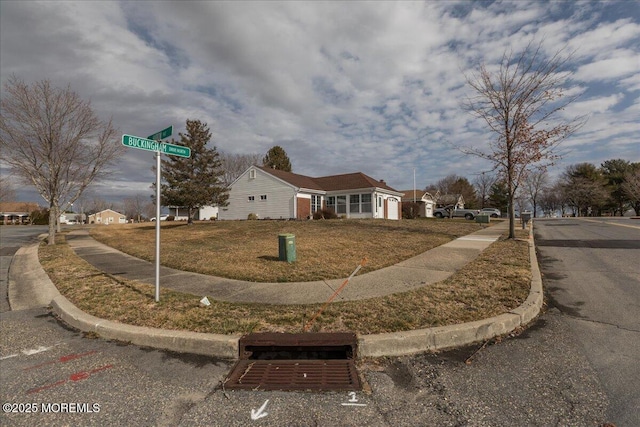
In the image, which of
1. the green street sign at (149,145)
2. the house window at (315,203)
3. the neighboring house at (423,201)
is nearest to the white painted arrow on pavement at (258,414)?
the green street sign at (149,145)

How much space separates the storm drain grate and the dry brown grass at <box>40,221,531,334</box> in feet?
0.98

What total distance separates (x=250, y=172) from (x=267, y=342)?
2796 cm

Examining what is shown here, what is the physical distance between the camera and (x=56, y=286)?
263 inches

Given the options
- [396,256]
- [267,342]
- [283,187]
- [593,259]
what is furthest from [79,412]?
[283,187]

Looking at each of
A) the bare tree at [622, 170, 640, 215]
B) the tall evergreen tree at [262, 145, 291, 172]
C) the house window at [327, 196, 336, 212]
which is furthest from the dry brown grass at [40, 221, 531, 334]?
the bare tree at [622, 170, 640, 215]

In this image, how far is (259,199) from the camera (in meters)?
29.5

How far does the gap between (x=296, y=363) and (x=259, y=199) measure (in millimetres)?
26887

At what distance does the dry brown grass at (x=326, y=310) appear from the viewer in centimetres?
401

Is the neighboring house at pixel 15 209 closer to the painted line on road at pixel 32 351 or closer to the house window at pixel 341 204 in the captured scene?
the house window at pixel 341 204

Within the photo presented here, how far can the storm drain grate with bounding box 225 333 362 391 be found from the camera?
2899mm

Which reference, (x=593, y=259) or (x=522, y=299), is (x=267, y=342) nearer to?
(x=522, y=299)

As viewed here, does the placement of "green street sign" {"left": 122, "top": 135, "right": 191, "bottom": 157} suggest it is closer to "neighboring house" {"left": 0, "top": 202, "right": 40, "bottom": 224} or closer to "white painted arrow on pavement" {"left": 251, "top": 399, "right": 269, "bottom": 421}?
"white painted arrow on pavement" {"left": 251, "top": 399, "right": 269, "bottom": 421}

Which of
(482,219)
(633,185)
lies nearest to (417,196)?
(482,219)

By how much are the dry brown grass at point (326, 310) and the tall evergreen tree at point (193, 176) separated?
17.4 meters
